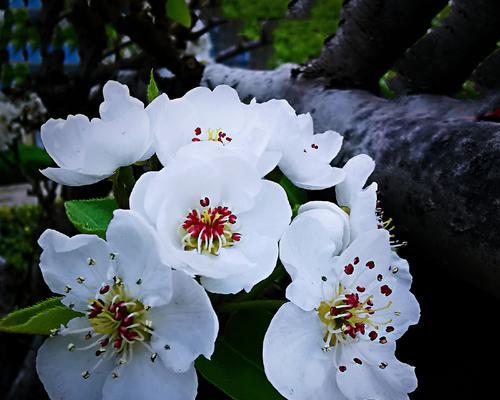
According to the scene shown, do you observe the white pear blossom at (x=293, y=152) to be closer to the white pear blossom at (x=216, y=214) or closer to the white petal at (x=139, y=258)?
the white pear blossom at (x=216, y=214)

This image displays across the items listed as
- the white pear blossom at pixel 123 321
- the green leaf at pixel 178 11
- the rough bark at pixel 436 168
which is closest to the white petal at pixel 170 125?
the white pear blossom at pixel 123 321

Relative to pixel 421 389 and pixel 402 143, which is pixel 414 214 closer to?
pixel 402 143

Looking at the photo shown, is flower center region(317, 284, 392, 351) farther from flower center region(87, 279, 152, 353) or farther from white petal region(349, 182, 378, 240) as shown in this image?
flower center region(87, 279, 152, 353)

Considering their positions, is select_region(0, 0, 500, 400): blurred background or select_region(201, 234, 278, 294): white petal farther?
select_region(0, 0, 500, 400): blurred background

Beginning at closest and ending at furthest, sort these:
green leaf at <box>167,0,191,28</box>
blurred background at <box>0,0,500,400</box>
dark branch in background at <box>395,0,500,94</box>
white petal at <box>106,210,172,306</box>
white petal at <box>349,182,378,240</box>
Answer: white petal at <box>106,210,172,306</box> → white petal at <box>349,182,378,240</box> → blurred background at <box>0,0,500,400</box> → dark branch in background at <box>395,0,500,94</box> → green leaf at <box>167,0,191,28</box>

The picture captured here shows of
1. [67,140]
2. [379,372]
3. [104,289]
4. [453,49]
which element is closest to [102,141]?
[67,140]

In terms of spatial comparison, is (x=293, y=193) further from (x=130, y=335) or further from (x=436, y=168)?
(x=130, y=335)

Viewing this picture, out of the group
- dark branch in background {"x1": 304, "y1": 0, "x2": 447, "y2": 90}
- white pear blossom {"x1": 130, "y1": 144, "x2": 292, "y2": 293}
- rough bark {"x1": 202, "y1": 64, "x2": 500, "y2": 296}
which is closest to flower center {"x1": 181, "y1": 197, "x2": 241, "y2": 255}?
white pear blossom {"x1": 130, "y1": 144, "x2": 292, "y2": 293}
